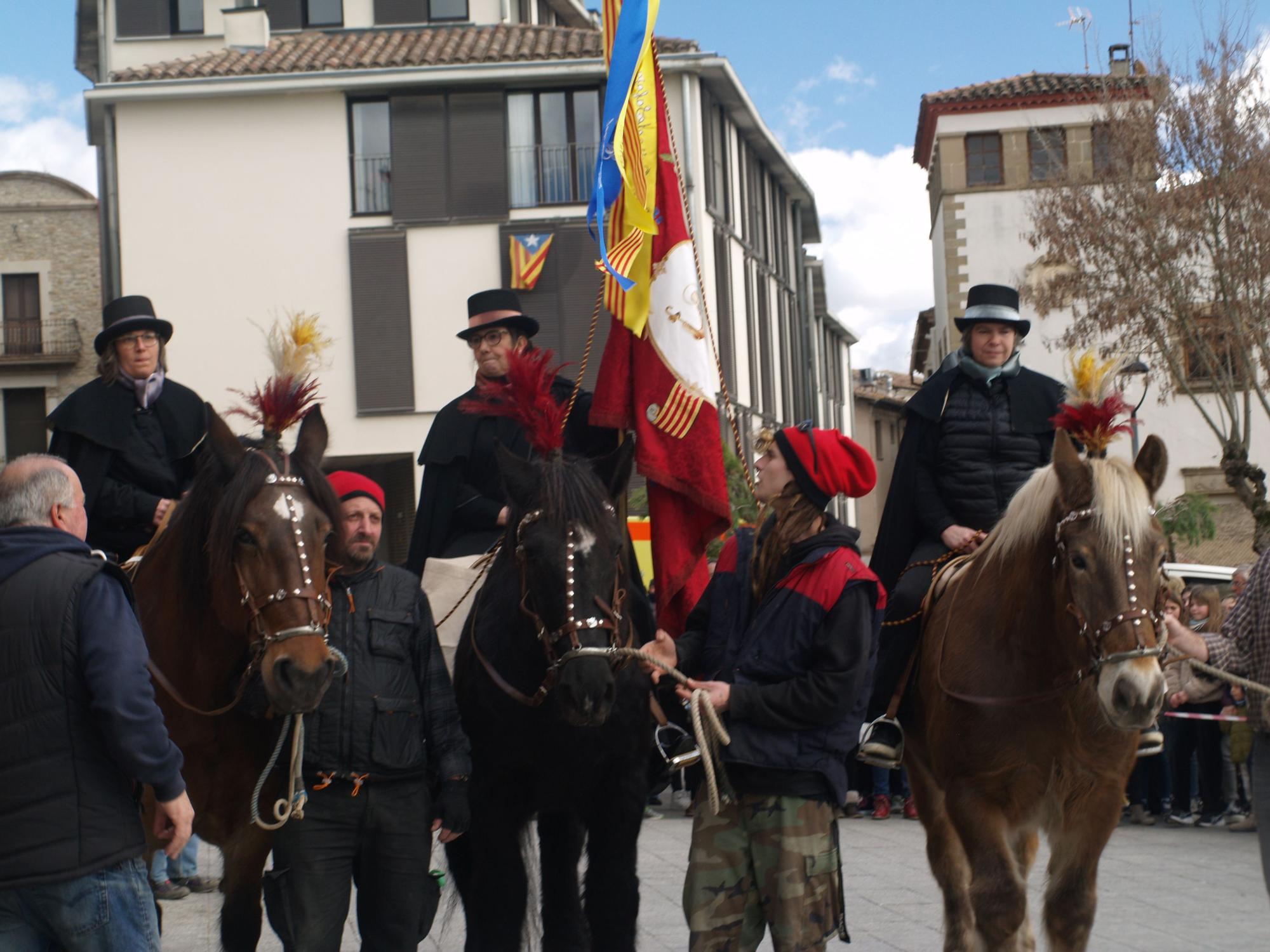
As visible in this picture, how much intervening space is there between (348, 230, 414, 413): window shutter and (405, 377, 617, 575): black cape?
866 inches

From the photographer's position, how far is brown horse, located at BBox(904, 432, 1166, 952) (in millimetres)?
5215

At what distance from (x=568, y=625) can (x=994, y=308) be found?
294 centimetres

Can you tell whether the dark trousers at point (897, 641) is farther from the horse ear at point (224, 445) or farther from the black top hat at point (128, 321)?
the black top hat at point (128, 321)

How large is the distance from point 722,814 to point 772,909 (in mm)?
377

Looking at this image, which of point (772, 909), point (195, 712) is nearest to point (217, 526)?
point (195, 712)

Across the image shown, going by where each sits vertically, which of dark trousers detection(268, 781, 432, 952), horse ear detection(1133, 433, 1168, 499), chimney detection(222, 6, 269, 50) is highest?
chimney detection(222, 6, 269, 50)

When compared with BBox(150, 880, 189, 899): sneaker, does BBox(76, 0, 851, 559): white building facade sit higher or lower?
higher

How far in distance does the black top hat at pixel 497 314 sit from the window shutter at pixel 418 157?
22530 millimetres

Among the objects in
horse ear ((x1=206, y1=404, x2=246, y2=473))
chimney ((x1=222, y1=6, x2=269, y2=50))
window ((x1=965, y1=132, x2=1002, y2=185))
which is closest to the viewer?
horse ear ((x1=206, y1=404, x2=246, y2=473))

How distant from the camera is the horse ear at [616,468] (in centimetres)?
557

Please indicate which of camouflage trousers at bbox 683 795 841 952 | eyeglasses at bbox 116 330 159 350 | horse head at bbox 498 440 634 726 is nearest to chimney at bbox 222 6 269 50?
eyeglasses at bbox 116 330 159 350

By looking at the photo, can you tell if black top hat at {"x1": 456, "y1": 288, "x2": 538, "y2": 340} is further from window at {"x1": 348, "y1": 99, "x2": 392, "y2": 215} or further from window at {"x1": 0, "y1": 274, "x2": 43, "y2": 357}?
window at {"x1": 0, "y1": 274, "x2": 43, "y2": 357}

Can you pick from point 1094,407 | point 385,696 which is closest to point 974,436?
point 1094,407

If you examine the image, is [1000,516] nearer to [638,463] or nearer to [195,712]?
[638,463]
